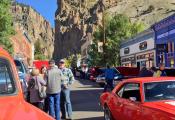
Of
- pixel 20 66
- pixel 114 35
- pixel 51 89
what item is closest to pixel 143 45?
pixel 114 35

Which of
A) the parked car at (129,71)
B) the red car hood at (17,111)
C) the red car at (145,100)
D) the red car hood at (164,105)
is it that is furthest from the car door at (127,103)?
the parked car at (129,71)

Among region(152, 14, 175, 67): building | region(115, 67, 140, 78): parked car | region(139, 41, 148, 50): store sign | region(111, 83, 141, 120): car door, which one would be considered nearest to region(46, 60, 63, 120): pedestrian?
region(111, 83, 141, 120): car door

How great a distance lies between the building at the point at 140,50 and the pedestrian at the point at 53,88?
74.9ft

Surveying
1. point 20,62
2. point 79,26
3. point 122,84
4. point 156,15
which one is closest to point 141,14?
point 156,15

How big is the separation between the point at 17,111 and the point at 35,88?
809cm

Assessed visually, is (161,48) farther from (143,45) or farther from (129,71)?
(143,45)

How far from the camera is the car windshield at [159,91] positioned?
33.0ft

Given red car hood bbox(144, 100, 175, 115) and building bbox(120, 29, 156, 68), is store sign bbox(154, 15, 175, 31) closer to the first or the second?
building bbox(120, 29, 156, 68)

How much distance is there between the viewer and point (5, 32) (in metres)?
32.0

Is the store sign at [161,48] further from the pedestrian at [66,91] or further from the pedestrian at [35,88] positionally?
the pedestrian at [35,88]

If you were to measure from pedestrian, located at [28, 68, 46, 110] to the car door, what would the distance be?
209cm

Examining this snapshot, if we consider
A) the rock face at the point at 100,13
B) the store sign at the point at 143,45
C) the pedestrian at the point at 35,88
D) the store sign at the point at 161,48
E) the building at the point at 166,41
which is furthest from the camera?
the rock face at the point at 100,13

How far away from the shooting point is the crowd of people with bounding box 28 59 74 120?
513 inches

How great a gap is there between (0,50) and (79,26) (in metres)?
179
